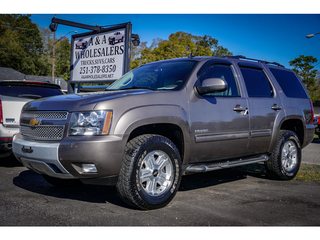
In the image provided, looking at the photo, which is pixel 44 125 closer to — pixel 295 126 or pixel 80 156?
pixel 80 156

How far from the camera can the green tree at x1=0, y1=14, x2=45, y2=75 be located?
5153 cm

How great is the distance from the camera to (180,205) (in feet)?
12.9

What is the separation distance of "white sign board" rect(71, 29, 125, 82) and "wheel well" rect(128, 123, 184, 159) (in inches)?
238

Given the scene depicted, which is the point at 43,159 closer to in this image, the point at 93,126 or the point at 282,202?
the point at 93,126

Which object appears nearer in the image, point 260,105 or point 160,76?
point 160,76

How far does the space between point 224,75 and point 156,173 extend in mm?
2065

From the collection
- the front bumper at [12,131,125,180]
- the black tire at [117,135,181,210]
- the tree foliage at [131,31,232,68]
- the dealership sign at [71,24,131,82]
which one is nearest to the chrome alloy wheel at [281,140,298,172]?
the black tire at [117,135,181,210]

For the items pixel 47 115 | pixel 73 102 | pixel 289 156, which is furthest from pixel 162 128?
pixel 289 156

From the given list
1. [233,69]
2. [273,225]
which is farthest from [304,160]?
[273,225]

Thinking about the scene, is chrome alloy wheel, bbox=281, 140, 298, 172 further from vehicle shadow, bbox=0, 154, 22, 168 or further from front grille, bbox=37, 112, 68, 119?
vehicle shadow, bbox=0, 154, 22, 168

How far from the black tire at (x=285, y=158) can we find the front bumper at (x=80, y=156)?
3.17 metres

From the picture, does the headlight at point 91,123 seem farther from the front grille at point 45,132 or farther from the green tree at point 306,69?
the green tree at point 306,69

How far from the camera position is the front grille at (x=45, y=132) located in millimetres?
3557

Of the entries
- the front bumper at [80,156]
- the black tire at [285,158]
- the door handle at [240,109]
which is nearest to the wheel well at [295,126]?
the black tire at [285,158]
